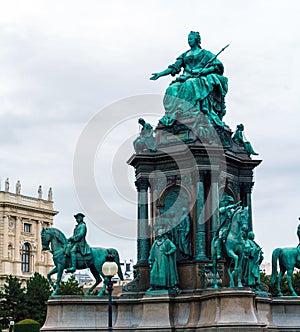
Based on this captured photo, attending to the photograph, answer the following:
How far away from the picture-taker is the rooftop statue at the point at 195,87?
29.5 metres

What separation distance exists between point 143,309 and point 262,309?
404cm

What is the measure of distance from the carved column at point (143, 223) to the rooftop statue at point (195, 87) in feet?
8.19

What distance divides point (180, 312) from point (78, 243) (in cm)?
466

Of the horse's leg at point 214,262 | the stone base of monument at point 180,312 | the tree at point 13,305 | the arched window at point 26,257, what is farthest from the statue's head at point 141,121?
the arched window at point 26,257

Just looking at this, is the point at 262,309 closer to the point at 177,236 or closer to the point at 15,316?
the point at 177,236

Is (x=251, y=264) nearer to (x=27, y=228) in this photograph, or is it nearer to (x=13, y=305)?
(x=13, y=305)

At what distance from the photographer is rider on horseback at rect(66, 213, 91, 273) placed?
94.1ft

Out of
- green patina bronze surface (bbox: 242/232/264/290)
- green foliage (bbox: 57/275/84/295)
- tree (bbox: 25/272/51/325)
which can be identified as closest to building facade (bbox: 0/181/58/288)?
tree (bbox: 25/272/51/325)

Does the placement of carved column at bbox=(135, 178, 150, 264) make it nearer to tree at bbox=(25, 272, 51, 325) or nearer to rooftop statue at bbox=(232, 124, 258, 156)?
rooftop statue at bbox=(232, 124, 258, 156)

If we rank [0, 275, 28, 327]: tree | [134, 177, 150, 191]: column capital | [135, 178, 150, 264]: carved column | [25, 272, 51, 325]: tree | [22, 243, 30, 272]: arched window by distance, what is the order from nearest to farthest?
[135, 178, 150, 264]: carved column
[134, 177, 150, 191]: column capital
[25, 272, 51, 325]: tree
[0, 275, 28, 327]: tree
[22, 243, 30, 272]: arched window

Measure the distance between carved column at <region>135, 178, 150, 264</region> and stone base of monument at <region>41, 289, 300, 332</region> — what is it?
1.64m

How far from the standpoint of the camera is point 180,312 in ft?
87.7

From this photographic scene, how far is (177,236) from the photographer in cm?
2800

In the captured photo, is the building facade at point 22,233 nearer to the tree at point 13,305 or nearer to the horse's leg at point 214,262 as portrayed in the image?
the tree at point 13,305
